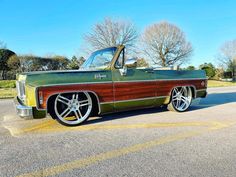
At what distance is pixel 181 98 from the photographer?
6.66 meters

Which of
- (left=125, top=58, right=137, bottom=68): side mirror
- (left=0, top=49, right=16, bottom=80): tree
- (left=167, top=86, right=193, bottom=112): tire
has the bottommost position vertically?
(left=167, top=86, right=193, bottom=112): tire

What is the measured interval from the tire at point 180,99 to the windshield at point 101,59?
205cm

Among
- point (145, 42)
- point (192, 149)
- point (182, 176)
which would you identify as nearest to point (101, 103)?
point (192, 149)

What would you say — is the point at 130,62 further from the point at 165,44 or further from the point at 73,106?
the point at 165,44

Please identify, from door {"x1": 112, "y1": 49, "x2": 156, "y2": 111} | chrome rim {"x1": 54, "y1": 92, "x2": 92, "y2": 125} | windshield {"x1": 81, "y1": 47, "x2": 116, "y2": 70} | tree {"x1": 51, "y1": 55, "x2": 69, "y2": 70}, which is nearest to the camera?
chrome rim {"x1": 54, "y1": 92, "x2": 92, "y2": 125}

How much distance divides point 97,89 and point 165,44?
33119 mm

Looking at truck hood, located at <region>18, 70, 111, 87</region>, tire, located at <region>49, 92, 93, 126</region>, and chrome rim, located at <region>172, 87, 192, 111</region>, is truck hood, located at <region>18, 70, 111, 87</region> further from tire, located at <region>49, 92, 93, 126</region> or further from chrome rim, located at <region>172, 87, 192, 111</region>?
chrome rim, located at <region>172, 87, 192, 111</region>

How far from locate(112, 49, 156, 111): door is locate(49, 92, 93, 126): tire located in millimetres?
669

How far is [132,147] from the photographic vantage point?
360 cm

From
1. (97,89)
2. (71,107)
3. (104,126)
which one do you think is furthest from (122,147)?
(71,107)

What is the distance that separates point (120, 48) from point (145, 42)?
32.1 m

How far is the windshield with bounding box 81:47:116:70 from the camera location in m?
5.50

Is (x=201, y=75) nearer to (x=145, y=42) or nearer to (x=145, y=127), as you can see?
(x=145, y=127)

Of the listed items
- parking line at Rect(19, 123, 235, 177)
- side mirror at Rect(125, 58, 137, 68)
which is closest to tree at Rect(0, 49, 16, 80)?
side mirror at Rect(125, 58, 137, 68)
